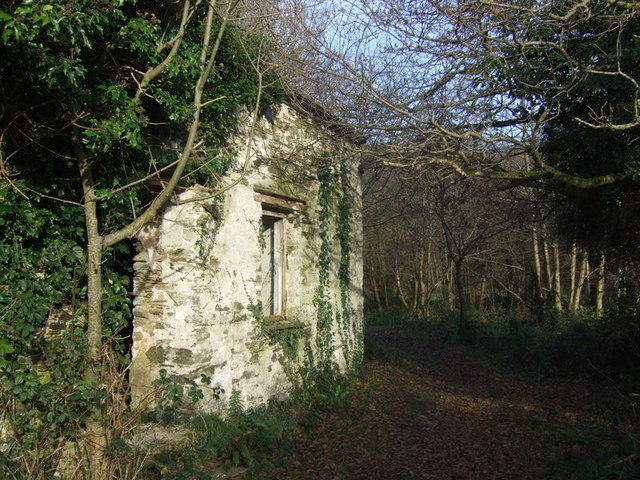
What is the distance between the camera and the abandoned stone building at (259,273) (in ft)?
18.7

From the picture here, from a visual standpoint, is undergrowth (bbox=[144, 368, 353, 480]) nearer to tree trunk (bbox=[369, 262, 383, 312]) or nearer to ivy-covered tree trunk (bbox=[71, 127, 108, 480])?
ivy-covered tree trunk (bbox=[71, 127, 108, 480])

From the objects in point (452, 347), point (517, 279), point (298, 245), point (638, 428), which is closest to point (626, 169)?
point (638, 428)

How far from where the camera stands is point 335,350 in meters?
8.84

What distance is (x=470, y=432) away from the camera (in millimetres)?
6977

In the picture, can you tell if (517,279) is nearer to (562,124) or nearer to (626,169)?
(562,124)

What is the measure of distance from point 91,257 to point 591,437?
247 inches

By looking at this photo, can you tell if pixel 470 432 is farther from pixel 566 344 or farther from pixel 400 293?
pixel 400 293

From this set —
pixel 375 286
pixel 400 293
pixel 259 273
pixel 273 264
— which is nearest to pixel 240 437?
pixel 259 273

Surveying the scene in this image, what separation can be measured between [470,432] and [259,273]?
377 cm

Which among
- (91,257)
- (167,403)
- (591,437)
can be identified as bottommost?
(591,437)

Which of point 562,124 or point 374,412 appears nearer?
point 374,412

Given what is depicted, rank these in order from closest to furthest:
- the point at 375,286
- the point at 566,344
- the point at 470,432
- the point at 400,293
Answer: the point at 470,432 < the point at 566,344 < the point at 400,293 < the point at 375,286

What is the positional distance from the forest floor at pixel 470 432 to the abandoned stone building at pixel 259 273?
3.50 ft

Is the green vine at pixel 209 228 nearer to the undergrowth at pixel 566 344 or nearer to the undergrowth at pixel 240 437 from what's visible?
the undergrowth at pixel 240 437
